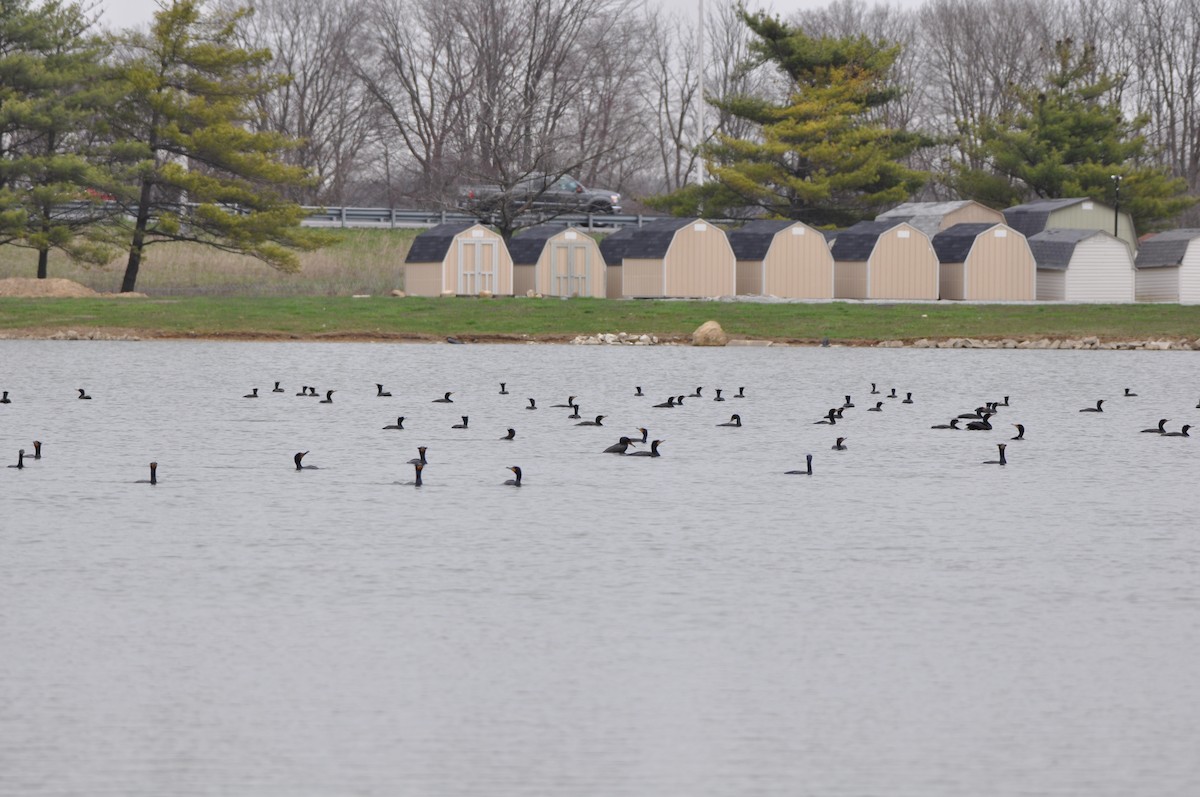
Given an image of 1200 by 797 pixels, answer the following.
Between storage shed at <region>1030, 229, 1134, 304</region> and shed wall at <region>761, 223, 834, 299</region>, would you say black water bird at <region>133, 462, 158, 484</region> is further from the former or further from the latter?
storage shed at <region>1030, 229, 1134, 304</region>

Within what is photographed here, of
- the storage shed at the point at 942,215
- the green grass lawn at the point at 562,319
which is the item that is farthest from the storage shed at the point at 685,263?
the green grass lawn at the point at 562,319

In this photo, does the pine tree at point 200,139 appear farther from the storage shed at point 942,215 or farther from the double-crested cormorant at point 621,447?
the double-crested cormorant at point 621,447

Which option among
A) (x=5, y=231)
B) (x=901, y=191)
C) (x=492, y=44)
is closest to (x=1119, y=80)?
(x=901, y=191)

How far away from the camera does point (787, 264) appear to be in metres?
73.8

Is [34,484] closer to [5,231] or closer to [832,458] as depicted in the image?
[832,458]

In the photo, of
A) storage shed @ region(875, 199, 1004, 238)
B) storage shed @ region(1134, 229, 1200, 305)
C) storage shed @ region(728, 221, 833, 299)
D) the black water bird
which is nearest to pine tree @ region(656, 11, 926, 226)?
storage shed @ region(875, 199, 1004, 238)

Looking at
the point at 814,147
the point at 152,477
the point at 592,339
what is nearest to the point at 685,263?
the point at 814,147

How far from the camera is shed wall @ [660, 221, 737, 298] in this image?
240ft

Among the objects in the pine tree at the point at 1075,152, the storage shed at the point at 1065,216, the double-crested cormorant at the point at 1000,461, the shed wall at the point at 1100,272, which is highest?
the pine tree at the point at 1075,152

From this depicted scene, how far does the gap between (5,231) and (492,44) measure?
40.9 metres

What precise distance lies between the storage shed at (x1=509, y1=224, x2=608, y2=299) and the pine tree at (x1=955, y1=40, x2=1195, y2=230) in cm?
2388

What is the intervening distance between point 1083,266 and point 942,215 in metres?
7.68

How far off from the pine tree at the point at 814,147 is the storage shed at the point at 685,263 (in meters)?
8.40

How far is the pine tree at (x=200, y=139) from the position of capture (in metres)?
65.4
